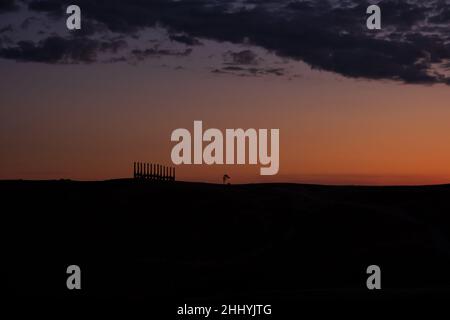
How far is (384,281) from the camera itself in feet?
138

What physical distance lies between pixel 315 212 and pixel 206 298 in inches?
1065

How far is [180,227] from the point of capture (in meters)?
53.8

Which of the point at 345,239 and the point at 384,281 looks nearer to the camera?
the point at 384,281

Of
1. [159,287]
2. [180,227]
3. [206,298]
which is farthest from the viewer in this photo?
[180,227]

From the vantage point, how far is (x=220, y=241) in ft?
167

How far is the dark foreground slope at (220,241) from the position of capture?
133 ft

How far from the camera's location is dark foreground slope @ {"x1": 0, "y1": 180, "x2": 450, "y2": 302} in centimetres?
4069

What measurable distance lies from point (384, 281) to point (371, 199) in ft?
79.4

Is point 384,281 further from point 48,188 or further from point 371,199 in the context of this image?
point 48,188
